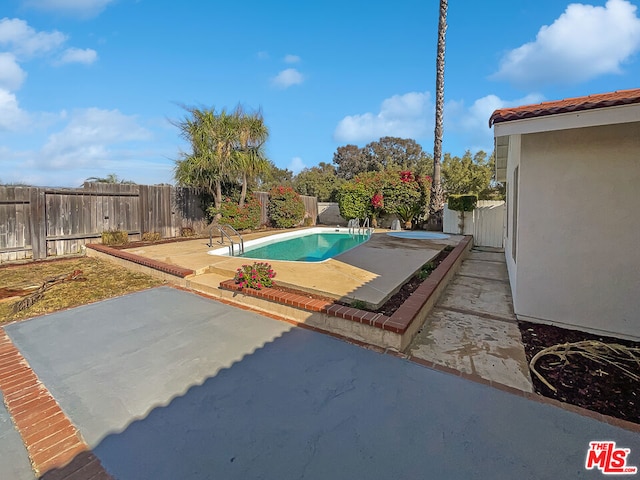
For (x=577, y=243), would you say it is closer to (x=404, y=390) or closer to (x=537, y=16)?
(x=404, y=390)

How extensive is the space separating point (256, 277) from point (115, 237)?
7.87 metres

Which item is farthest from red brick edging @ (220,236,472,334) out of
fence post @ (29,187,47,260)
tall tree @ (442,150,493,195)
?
tall tree @ (442,150,493,195)

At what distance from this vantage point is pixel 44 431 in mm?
2471

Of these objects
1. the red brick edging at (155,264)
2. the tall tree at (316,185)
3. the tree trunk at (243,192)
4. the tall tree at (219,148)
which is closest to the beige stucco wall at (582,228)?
the red brick edging at (155,264)

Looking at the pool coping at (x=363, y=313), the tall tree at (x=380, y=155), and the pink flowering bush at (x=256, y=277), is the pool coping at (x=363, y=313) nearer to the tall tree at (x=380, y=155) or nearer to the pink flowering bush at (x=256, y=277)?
the pink flowering bush at (x=256, y=277)

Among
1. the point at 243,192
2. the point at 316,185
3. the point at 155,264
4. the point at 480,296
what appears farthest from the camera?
the point at 316,185

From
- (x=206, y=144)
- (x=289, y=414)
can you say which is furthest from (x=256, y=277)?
(x=206, y=144)

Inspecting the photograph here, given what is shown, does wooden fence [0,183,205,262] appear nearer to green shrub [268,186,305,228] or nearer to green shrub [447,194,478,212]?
green shrub [268,186,305,228]

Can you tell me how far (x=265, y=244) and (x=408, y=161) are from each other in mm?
33987

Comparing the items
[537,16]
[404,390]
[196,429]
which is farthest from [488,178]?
[196,429]

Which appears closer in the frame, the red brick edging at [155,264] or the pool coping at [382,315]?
the pool coping at [382,315]

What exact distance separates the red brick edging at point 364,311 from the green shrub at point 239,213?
27.2 ft

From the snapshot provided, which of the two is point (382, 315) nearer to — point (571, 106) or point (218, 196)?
point (571, 106)

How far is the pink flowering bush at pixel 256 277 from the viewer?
5398mm
